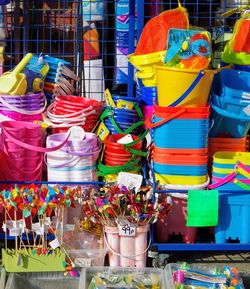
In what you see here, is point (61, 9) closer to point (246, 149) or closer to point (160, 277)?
point (246, 149)

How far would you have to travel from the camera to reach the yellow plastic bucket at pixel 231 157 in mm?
4191

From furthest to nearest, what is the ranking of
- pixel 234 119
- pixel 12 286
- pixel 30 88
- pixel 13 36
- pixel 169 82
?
pixel 13 36 → pixel 30 88 → pixel 234 119 → pixel 169 82 → pixel 12 286

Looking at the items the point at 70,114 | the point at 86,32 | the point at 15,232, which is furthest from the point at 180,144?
the point at 86,32

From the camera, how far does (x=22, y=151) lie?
14.3 ft

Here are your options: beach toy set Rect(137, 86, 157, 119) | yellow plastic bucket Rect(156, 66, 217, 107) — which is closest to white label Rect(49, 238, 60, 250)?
yellow plastic bucket Rect(156, 66, 217, 107)

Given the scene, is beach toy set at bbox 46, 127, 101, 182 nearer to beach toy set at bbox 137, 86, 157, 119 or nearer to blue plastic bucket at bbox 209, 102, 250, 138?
beach toy set at bbox 137, 86, 157, 119

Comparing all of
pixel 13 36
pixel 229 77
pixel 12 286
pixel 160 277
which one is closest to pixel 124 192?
pixel 160 277

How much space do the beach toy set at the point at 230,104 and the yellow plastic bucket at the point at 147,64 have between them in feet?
1.39

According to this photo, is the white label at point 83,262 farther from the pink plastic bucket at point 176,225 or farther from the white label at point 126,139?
the white label at point 126,139

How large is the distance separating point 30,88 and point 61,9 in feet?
6.62

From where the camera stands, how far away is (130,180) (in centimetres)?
415

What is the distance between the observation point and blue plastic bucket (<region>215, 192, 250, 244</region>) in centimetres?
423

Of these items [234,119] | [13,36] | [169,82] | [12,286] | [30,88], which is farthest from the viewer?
[13,36]

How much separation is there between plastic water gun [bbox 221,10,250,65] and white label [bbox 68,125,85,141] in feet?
3.77
